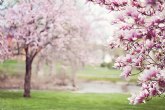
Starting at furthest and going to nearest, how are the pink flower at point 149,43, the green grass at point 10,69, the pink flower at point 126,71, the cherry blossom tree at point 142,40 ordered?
the green grass at point 10,69 < the pink flower at point 126,71 < the pink flower at point 149,43 < the cherry blossom tree at point 142,40

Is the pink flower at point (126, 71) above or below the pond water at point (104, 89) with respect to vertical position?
above

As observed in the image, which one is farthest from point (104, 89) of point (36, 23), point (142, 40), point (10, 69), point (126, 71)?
point (142, 40)

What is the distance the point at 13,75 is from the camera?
38719mm

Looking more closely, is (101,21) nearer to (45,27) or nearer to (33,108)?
(45,27)

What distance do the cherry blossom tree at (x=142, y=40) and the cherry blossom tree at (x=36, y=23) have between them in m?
15.1

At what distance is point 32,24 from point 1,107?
6195mm

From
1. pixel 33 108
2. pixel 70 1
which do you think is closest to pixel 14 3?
pixel 70 1

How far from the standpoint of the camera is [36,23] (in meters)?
23.8

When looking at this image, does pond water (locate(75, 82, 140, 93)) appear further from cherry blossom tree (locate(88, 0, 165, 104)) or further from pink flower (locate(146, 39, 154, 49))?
pink flower (locate(146, 39, 154, 49))

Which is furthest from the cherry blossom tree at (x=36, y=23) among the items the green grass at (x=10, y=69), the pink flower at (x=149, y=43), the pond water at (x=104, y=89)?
the pink flower at (x=149, y=43)

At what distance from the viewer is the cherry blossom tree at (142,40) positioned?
679 cm

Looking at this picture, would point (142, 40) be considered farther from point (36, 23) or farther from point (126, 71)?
point (36, 23)

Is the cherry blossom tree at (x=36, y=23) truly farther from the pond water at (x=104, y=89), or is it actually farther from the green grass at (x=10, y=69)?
the green grass at (x=10, y=69)

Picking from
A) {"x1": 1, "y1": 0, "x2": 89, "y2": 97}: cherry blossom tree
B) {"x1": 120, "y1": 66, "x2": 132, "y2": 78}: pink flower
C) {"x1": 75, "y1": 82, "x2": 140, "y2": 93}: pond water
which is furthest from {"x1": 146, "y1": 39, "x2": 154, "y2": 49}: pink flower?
{"x1": 75, "y1": 82, "x2": 140, "y2": 93}: pond water
